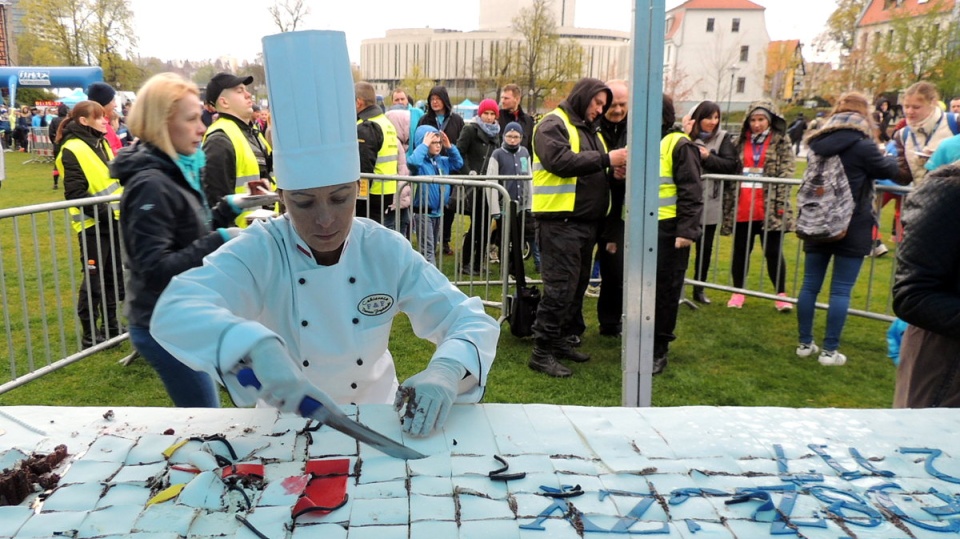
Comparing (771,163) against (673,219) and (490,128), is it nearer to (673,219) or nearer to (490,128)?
(673,219)

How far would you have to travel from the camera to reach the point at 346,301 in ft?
6.77

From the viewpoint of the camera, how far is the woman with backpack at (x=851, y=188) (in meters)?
4.86

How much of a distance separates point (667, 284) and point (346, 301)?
337 cm

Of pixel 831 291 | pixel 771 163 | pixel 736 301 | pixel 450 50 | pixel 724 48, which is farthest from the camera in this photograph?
pixel 450 50

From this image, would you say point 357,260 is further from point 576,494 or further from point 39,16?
point 39,16

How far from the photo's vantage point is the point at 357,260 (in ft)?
6.79

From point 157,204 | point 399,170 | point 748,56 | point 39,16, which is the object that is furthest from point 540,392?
point 748,56

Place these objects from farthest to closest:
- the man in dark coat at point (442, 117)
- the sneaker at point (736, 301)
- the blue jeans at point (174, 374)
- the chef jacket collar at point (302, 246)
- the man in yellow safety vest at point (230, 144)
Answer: the man in dark coat at point (442, 117) < the sneaker at point (736, 301) < the man in yellow safety vest at point (230, 144) < the blue jeans at point (174, 374) < the chef jacket collar at point (302, 246)

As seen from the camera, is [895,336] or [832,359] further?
[832,359]

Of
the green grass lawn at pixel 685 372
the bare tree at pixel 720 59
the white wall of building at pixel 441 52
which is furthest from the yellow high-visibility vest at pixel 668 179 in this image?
the white wall of building at pixel 441 52

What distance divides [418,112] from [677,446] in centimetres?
868

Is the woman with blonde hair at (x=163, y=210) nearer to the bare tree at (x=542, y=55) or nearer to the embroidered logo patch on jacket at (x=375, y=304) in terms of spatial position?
the embroidered logo patch on jacket at (x=375, y=304)

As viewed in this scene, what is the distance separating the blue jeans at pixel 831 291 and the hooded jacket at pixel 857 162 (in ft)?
0.42

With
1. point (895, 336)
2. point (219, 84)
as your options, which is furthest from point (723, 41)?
point (895, 336)
